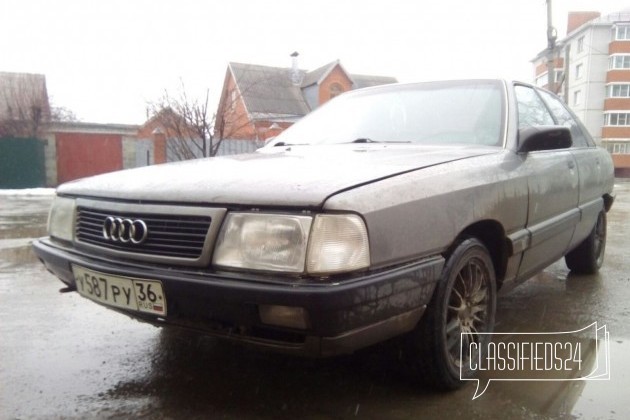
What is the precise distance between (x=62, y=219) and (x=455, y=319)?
6.51ft

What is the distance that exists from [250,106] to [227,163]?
24247 mm

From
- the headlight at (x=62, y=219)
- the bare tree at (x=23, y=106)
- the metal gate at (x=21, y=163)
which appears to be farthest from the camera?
the bare tree at (x=23, y=106)

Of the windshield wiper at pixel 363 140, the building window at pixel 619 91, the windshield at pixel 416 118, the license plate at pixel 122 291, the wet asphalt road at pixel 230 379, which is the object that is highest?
the building window at pixel 619 91

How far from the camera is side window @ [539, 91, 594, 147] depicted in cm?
375

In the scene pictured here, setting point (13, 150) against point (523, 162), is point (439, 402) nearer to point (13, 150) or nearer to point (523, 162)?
point (523, 162)

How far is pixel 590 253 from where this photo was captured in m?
4.25

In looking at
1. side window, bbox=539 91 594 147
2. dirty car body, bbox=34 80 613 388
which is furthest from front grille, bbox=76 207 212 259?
side window, bbox=539 91 594 147

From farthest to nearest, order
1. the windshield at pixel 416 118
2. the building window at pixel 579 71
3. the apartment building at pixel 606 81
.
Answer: the building window at pixel 579 71
the apartment building at pixel 606 81
the windshield at pixel 416 118

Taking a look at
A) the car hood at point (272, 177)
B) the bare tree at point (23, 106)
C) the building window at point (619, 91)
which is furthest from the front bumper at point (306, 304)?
the building window at point (619, 91)

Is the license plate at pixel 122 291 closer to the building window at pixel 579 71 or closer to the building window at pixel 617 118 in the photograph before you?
the building window at pixel 617 118

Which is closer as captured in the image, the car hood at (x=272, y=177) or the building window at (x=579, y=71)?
the car hood at (x=272, y=177)

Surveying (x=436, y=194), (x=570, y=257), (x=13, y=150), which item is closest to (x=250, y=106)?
(x=13, y=150)

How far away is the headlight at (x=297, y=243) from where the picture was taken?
65.2 inches

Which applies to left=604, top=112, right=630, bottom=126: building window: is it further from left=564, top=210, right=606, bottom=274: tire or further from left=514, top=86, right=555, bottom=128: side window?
left=514, top=86, right=555, bottom=128: side window
